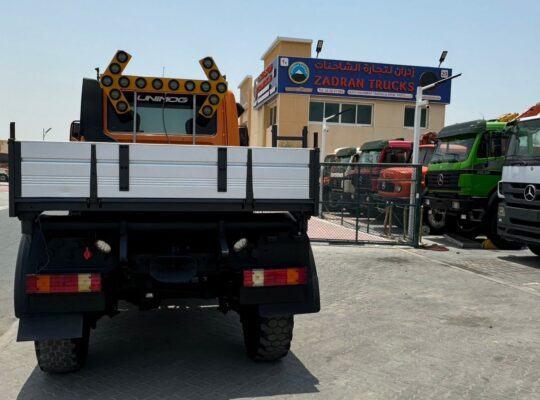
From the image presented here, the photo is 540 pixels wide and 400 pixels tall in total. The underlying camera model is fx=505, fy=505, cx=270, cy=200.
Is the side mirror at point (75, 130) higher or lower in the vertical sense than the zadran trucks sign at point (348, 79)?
lower

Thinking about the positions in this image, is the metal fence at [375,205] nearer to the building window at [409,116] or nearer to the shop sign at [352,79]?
the shop sign at [352,79]

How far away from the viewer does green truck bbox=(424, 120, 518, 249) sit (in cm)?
1198

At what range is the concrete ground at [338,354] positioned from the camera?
4.02 metres

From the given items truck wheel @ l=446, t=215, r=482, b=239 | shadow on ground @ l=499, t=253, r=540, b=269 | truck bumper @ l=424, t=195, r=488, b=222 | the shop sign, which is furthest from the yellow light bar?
the shop sign

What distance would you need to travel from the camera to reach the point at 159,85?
5.42 m

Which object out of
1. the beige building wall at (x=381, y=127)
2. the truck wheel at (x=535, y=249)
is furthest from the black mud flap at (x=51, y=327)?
the beige building wall at (x=381, y=127)

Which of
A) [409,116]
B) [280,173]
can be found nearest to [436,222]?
[280,173]

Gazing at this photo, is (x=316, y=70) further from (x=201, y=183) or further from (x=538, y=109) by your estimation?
(x=201, y=183)

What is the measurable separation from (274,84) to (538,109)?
1906 centimetres

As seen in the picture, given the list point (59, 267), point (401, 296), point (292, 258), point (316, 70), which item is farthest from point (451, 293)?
point (316, 70)

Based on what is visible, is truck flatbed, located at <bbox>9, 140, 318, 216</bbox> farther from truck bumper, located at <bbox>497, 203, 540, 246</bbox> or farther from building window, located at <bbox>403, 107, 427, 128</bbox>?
building window, located at <bbox>403, 107, 427, 128</bbox>

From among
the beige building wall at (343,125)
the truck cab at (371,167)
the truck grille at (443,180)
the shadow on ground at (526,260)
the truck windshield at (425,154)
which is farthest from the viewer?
the beige building wall at (343,125)

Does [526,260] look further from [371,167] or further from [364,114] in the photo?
[364,114]

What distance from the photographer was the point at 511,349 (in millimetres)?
5062
